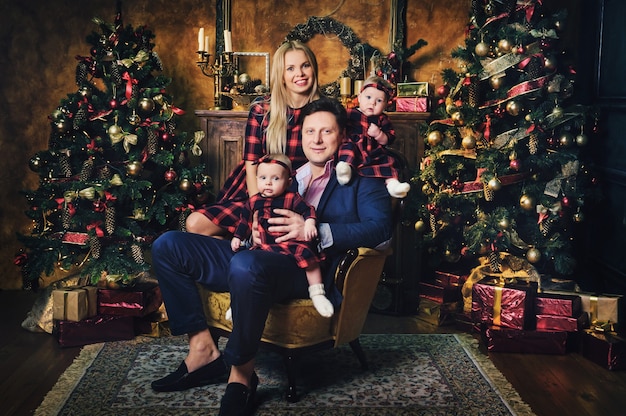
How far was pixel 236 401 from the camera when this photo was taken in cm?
301

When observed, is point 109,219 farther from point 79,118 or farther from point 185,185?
point 79,118

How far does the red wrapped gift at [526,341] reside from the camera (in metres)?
4.05

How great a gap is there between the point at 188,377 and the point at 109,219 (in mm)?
1368

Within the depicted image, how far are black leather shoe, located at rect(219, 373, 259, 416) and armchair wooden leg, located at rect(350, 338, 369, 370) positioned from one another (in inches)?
27.9

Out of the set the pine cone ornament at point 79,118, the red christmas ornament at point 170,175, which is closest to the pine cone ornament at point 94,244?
the red christmas ornament at point 170,175

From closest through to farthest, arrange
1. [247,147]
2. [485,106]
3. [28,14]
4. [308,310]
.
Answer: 1. [308,310]
2. [247,147]
3. [485,106]
4. [28,14]

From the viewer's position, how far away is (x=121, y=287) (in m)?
4.30

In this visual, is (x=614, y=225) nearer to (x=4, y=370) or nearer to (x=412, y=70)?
(x=412, y=70)

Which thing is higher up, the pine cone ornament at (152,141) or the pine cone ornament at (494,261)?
the pine cone ornament at (152,141)

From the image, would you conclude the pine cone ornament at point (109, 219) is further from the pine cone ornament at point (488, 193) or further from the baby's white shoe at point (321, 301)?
the pine cone ornament at point (488, 193)

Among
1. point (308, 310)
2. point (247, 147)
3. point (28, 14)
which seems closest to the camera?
point (308, 310)

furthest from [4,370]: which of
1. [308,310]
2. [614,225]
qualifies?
[614,225]

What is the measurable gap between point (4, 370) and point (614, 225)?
374 cm

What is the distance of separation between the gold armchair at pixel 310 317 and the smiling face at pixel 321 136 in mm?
476
